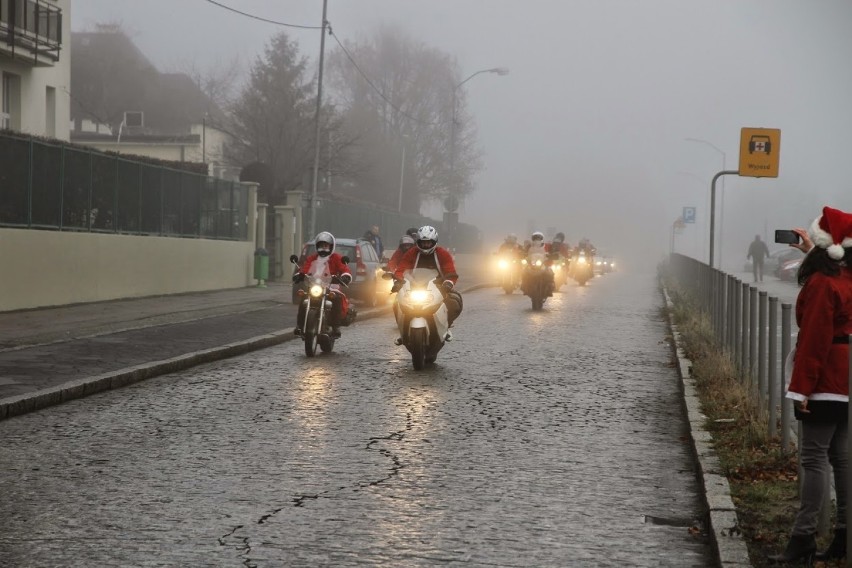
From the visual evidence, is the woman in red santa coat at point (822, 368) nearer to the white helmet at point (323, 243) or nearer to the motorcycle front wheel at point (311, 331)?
the motorcycle front wheel at point (311, 331)

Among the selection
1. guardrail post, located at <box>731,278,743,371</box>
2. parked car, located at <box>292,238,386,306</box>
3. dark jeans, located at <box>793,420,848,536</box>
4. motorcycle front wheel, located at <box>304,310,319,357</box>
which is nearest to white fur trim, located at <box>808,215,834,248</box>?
dark jeans, located at <box>793,420,848,536</box>

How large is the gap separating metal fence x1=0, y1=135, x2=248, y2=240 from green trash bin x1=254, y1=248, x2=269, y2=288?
63 centimetres

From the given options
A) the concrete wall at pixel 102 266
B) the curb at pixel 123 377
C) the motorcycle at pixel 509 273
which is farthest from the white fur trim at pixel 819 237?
the motorcycle at pixel 509 273

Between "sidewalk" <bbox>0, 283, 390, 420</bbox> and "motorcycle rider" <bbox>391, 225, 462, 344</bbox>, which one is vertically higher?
"motorcycle rider" <bbox>391, 225, 462, 344</bbox>

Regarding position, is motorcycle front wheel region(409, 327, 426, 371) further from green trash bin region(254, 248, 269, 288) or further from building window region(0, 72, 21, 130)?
building window region(0, 72, 21, 130)

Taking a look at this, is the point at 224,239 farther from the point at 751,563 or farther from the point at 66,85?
the point at 751,563

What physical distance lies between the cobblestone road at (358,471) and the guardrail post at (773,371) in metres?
0.62

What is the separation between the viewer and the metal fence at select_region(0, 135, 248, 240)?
21609 mm

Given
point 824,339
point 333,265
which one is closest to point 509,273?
point 333,265

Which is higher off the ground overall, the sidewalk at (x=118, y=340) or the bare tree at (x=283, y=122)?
the bare tree at (x=283, y=122)

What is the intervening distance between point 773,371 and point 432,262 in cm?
646

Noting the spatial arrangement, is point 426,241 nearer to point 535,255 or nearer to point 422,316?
point 422,316

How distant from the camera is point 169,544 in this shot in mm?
6188

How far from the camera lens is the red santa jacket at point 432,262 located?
15234 mm
